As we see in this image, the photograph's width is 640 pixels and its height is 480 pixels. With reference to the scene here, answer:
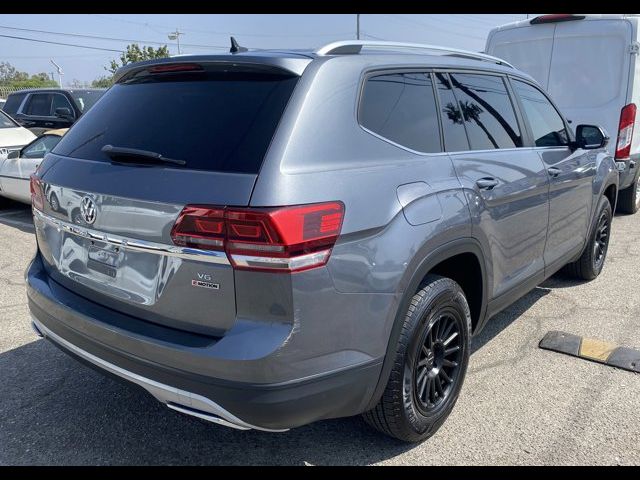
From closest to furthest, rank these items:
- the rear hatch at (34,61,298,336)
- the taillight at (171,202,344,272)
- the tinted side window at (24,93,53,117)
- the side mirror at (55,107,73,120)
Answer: the taillight at (171,202,344,272), the rear hatch at (34,61,298,336), the side mirror at (55,107,73,120), the tinted side window at (24,93,53,117)

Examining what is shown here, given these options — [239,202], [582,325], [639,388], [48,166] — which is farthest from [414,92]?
[582,325]

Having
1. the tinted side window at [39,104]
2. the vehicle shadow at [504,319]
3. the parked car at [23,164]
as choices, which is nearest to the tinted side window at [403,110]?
the vehicle shadow at [504,319]

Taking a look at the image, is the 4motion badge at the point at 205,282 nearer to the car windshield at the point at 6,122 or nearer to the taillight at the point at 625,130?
the taillight at the point at 625,130

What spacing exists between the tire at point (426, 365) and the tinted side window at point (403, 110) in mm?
667

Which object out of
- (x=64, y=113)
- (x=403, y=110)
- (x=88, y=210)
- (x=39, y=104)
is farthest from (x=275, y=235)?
(x=39, y=104)

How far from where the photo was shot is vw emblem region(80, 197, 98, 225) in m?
2.30

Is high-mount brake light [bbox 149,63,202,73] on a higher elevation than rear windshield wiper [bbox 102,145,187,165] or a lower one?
higher

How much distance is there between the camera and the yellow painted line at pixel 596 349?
3611 mm

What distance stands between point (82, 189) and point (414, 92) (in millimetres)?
1606

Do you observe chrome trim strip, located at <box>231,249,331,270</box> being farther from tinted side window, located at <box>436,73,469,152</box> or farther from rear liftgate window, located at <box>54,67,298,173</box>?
tinted side window, located at <box>436,73,469,152</box>

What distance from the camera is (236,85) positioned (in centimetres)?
229

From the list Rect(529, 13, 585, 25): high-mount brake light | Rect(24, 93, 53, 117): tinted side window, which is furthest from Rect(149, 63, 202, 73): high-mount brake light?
Rect(24, 93, 53, 117): tinted side window

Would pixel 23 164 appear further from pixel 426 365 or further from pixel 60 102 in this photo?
pixel 426 365

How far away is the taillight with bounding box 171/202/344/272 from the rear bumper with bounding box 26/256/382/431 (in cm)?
39
